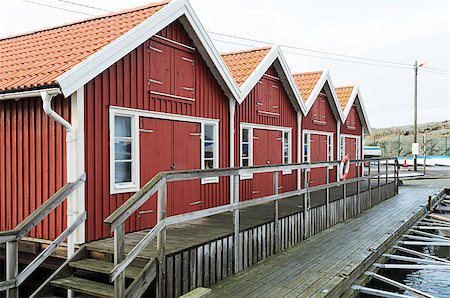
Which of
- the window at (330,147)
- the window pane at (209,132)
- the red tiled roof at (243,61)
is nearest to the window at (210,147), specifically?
the window pane at (209,132)

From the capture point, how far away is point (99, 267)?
217 inches

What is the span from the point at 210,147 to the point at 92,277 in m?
4.58

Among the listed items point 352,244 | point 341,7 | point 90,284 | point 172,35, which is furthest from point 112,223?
point 341,7

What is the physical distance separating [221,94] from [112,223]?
19.5 ft

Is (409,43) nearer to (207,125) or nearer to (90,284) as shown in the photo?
(207,125)

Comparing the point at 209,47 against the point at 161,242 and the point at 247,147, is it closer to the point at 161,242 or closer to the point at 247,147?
the point at 247,147

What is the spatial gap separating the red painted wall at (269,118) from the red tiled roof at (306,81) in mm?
1358

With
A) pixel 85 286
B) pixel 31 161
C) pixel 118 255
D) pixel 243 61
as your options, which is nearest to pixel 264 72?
pixel 243 61

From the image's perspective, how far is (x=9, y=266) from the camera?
4879mm

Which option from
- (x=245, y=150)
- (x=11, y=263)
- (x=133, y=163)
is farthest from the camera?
(x=245, y=150)

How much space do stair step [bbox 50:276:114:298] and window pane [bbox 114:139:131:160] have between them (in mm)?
2186

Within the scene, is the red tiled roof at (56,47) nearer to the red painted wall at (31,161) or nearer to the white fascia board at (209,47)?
the red painted wall at (31,161)

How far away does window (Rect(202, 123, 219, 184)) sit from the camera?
959 centimetres

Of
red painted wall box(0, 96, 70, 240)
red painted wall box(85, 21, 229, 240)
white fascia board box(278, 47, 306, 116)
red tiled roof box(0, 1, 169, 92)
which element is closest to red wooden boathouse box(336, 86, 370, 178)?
white fascia board box(278, 47, 306, 116)
